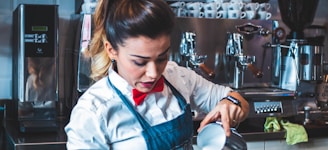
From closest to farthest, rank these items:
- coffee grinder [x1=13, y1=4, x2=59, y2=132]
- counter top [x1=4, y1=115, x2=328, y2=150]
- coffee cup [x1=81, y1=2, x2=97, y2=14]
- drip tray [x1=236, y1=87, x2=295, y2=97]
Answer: counter top [x1=4, y1=115, x2=328, y2=150]
coffee grinder [x1=13, y1=4, x2=59, y2=132]
coffee cup [x1=81, y1=2, x2=97, y2=14]
drip tray [x1=236, y1=87, x2=295, y2=97]

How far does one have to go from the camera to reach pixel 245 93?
2.17 m

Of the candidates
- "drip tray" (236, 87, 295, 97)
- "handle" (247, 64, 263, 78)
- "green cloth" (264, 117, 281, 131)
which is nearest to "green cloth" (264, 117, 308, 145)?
"green cloth" (264, 117, 281, 131)

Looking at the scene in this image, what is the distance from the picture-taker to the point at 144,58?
1.04 metres

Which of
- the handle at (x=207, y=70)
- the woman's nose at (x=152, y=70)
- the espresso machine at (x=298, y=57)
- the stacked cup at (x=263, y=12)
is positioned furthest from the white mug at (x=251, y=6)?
the woman's nose at (x=152, y=70)

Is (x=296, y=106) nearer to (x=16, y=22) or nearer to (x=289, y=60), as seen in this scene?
(x=289, y=60)

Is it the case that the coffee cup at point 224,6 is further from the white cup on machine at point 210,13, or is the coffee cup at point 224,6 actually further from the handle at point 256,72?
the handle at point 256,72

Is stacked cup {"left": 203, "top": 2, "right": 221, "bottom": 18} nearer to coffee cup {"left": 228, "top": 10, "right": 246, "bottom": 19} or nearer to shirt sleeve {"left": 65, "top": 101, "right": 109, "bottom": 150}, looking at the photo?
coffee cup {"left": 228, "top": 10, "right": 246, "bottom": 19}

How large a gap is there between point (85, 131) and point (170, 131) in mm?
211

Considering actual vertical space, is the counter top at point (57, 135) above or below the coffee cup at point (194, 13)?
below

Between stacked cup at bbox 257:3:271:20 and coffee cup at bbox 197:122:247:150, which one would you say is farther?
stacked cup at bbox 257:3:271:20

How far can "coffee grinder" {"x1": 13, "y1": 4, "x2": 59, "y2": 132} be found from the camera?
1932 millimetres

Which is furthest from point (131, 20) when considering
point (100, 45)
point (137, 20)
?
point (100, 45)

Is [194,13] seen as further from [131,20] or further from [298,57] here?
[131,20]

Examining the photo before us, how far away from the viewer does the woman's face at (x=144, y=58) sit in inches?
40.8
